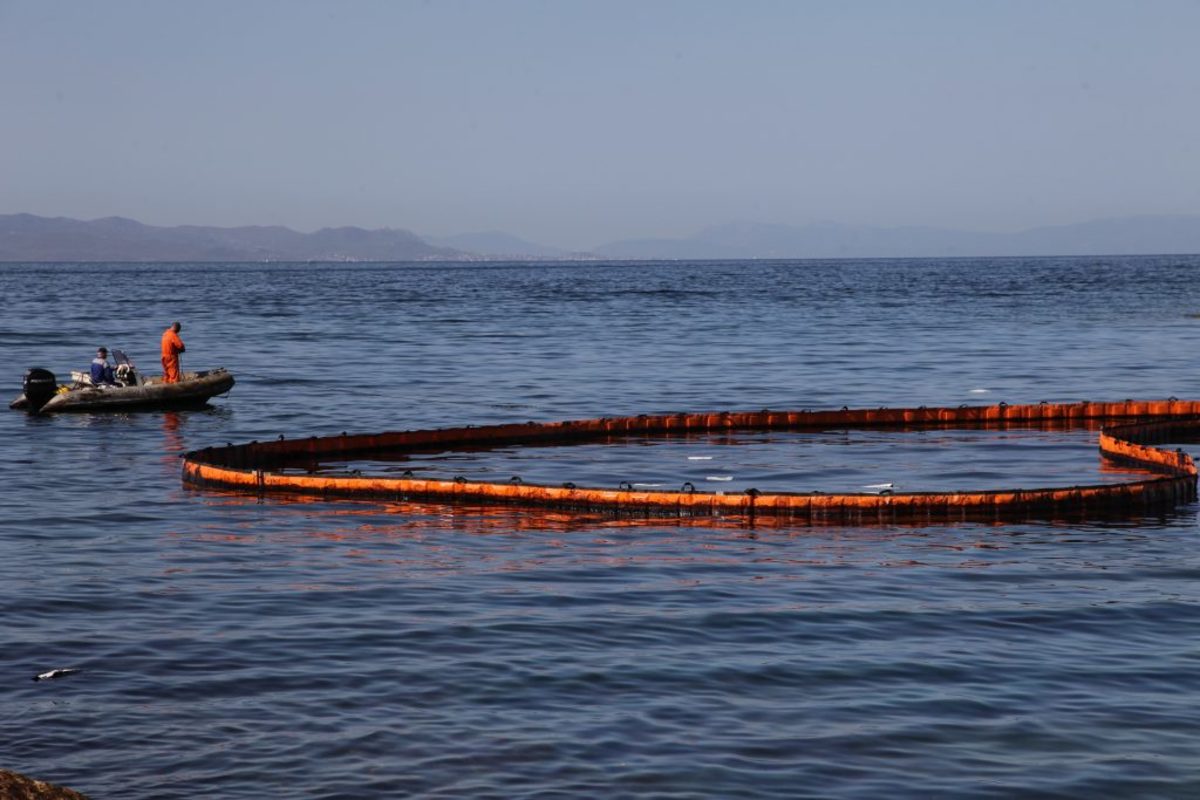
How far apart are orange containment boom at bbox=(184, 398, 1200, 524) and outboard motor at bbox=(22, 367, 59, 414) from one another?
1512 cm

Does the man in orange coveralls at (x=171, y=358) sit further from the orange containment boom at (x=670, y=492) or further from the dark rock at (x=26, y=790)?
the dark rock at (x=26, y=790)

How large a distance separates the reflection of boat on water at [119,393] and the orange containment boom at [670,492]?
12.8 meters

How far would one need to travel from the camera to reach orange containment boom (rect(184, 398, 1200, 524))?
25500 millimetres

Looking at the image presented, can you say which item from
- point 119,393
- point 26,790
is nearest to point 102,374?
point 119,393

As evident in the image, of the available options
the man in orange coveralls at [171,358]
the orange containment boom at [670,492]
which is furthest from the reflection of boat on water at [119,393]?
the orange containment boom at [670,492]

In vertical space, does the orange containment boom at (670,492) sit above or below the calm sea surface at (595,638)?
above

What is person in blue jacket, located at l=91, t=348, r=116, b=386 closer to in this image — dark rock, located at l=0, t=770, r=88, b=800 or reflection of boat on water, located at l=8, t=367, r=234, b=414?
reflection of boat on water, located at l=8, t=367, r=234, b=414

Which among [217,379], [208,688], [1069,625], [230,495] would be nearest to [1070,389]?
[217,379]

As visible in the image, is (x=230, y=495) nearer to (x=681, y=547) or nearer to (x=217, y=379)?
(x=681, y=547)

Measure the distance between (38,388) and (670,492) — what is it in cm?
2605

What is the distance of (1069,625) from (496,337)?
243 feet

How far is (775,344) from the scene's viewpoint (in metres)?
83.6

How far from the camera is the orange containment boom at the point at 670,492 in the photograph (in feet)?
83.7

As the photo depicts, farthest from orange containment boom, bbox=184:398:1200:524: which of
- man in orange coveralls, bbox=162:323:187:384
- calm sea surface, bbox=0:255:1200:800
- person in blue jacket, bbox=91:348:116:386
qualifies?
person in blue jacket, bbox=91:348:116:386
